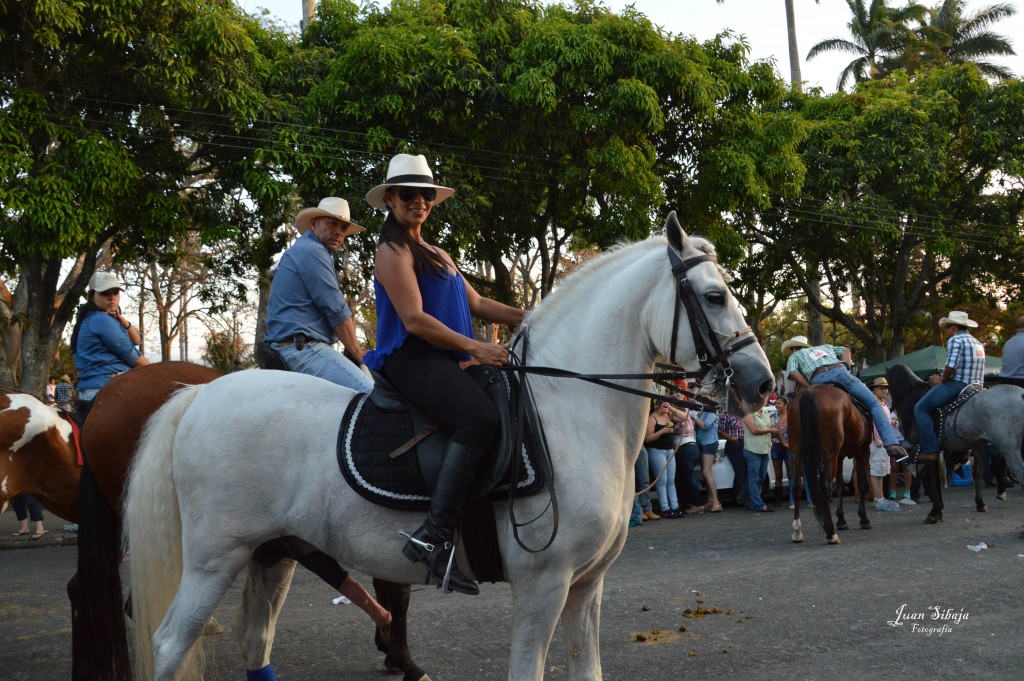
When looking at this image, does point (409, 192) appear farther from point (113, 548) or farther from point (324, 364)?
point (113, 548)

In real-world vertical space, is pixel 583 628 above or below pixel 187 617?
below

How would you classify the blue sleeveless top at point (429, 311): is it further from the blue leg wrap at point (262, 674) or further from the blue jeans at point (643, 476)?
the blue jeans at point (643, 476)

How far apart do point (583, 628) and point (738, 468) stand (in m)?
A: 10.9

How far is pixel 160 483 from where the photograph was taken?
4020mm

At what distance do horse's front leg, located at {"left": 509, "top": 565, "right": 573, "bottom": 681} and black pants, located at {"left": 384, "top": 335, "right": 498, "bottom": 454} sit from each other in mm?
574

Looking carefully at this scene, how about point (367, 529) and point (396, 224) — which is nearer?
point (367, 529)

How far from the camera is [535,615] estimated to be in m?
3.58

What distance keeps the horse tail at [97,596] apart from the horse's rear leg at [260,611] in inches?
30.0

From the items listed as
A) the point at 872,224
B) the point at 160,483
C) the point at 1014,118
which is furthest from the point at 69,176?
the point at 1014,118

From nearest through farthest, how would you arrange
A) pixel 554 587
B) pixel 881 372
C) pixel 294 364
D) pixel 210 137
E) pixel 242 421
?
1. pixel 554 587
2. pixel 242 421
3. pixel 294 364
4. pixel 210 137
5. pixel 881 372

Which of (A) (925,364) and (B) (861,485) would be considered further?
(A) (925,364)

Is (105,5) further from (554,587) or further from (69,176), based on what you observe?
(554,587)

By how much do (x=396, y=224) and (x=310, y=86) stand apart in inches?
553

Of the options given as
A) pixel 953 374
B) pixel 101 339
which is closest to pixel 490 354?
pixel 101 339
